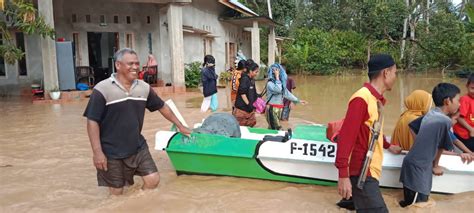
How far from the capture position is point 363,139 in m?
2.99

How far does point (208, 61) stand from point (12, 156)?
146 inches

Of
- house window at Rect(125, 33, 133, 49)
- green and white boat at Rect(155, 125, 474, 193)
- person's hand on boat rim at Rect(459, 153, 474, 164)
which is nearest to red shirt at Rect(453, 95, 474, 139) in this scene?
person's hand on boat rim at Rect(459, 153, 474, 164)

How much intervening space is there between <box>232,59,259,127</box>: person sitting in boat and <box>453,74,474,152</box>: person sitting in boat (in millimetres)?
3010

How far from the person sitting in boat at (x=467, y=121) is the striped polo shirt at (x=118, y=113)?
3.23 m

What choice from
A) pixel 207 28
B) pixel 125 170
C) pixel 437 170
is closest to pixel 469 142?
pixel 437 170

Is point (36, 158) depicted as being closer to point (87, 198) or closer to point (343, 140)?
point (87, 198)

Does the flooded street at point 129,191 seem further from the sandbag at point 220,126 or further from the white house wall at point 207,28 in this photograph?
the white house wall at point 207,28

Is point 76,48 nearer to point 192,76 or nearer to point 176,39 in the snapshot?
point 176,39

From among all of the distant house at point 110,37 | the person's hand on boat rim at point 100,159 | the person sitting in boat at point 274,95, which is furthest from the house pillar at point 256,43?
the person's hand on boat rim at point 100,159

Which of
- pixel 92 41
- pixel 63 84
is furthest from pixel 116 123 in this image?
pixel 92 41

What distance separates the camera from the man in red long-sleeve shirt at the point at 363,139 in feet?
9.37

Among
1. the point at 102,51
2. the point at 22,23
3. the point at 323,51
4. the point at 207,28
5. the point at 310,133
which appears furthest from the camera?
the point at 323,51

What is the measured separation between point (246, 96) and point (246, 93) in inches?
1.8

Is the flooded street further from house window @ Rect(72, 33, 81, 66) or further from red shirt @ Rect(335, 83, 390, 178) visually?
house window @ Rect(72, 33, 81, 66)
